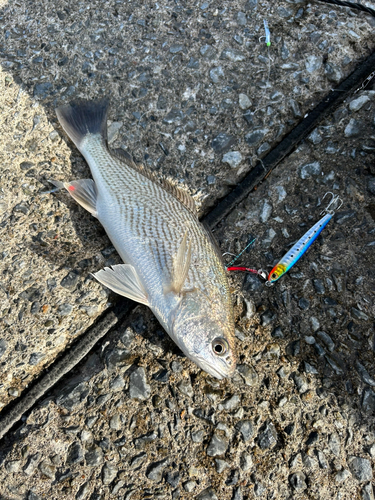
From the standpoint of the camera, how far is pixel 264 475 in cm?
204

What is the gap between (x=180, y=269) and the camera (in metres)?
2.28

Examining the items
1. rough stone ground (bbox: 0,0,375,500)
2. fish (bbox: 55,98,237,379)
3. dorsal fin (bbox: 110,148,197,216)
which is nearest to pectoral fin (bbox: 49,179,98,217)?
fish (bbox: 55,98,237,379)

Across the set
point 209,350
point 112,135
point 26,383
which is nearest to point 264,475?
point 209,350

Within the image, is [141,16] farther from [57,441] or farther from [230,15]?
[57,441]

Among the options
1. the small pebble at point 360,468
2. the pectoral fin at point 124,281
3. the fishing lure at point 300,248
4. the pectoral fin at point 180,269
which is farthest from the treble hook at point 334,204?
the small pebble at point 360,468

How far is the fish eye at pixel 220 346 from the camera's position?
2.14 m

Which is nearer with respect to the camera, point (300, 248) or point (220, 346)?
point (220, 346)

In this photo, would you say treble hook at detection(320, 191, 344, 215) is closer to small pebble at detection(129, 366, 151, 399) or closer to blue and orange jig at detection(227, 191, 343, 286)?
blue and orange jig at detection(227, 191, 343, 286)

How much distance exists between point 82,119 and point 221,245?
4.73 feet

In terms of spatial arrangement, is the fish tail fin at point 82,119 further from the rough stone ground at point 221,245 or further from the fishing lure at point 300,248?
the fishing lure at point 300,248

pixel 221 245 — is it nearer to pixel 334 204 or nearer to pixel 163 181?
pixel 163 181

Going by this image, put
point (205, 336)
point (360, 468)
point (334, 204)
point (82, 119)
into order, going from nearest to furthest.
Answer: point (360, 468), point (205, 336), point (334, 204), point (82, 119)

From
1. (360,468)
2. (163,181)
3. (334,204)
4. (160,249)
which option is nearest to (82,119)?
(163,181)

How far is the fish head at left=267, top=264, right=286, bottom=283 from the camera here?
246cm
